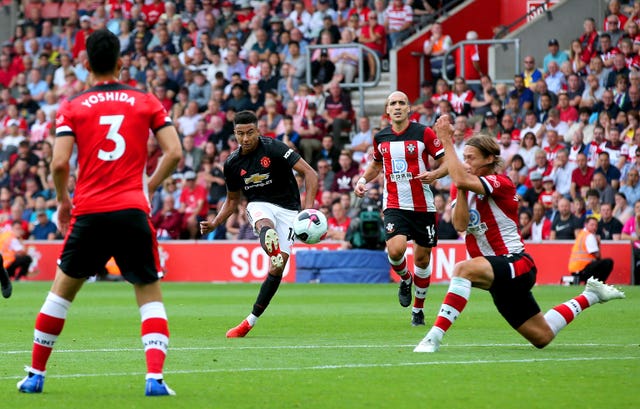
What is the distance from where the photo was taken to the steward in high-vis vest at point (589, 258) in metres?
21.5

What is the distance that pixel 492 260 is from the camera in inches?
392

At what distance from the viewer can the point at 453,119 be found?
26.1 meters

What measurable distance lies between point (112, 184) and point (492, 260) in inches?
138

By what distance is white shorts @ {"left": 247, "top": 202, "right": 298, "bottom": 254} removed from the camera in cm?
1300

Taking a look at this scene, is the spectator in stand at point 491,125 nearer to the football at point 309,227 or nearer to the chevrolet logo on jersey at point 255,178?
the chevrolet logo on jersey at point 255,178

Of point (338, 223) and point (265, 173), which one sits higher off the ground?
point (265, 173)

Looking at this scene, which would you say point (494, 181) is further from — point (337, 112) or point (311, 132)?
point (337, 112)

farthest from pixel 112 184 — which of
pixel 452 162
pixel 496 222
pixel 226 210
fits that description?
pixel 226 210

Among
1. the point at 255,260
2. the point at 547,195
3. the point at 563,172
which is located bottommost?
the point at 255,260

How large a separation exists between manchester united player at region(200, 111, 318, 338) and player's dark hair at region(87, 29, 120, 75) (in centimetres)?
490

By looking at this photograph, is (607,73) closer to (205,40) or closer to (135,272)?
(205,40)

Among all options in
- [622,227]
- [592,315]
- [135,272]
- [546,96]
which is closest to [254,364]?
[135,272]

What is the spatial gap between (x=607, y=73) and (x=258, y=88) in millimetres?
8395

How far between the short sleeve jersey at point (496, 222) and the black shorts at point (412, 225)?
3.80 m
